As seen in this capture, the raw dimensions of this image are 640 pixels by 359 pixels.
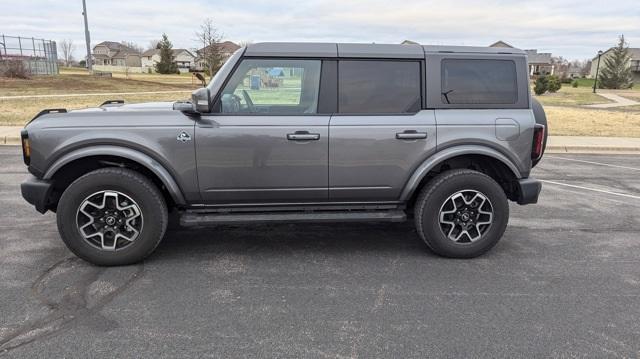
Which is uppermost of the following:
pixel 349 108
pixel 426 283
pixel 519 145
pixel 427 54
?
pixel 427 54

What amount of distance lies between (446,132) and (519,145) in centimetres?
68

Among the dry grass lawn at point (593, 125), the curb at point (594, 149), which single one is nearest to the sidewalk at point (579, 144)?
the curb at point (594, 149)

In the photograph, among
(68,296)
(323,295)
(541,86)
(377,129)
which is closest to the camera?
(68,296)

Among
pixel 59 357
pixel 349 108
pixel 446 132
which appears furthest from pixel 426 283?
pixel 59 357

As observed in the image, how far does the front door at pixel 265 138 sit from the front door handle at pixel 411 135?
63cm

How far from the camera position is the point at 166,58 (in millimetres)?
63406

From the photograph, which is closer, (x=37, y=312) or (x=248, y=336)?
(x=248, y=336)

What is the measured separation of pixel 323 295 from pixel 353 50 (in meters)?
2.10

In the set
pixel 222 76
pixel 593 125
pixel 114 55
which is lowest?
pixel 593 125

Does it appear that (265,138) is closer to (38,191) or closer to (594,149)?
(38,191)

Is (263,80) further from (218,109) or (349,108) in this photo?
(349,108)

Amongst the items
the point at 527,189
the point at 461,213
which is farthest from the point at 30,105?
the point at 527,189

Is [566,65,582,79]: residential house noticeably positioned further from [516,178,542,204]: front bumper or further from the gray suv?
the gray suv

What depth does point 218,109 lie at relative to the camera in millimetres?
4129
